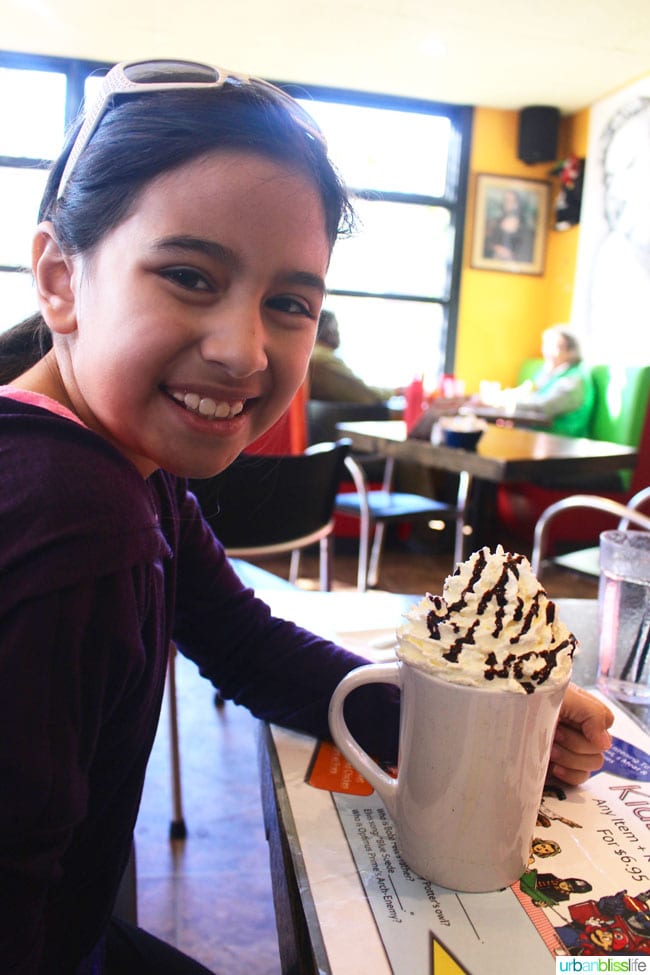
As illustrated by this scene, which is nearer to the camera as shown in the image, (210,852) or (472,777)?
(472,777)

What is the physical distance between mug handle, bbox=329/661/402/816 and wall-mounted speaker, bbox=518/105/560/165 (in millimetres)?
6404

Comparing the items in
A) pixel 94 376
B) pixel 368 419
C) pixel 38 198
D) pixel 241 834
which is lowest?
pixel 241 834

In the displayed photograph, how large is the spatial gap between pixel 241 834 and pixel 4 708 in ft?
4.93

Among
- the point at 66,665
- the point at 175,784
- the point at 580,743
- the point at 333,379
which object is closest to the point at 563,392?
the point at 333,379

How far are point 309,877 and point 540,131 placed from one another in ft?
21.5

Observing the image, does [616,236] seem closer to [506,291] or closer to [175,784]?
[506,291]

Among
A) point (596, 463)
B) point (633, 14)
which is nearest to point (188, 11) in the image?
point (633, 14)

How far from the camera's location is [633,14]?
4.49 meters

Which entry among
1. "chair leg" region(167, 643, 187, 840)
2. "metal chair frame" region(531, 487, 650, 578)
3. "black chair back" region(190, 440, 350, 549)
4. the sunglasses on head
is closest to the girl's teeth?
the sunglasses on head

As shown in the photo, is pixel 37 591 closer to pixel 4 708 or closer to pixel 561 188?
pixel 4 708

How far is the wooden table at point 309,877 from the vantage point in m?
0.43

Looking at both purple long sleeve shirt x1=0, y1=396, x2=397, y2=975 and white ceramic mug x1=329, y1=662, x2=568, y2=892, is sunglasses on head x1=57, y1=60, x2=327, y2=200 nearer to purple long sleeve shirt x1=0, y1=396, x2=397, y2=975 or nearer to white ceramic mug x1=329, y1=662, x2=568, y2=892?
purple long sleeve shirt x1=0, y1=396, x2=397, y2=975

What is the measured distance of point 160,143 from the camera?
1.90 ft

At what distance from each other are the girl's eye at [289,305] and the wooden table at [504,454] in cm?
183
